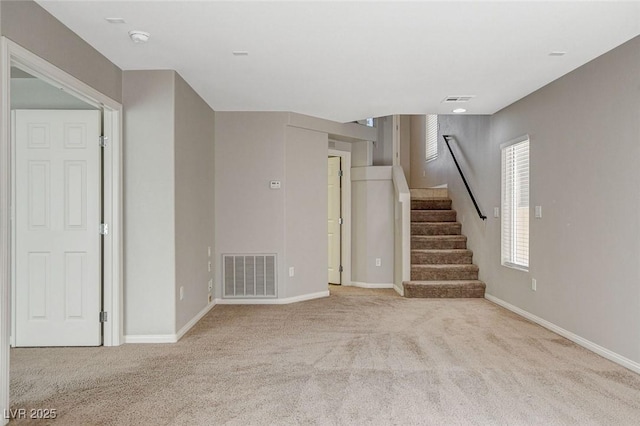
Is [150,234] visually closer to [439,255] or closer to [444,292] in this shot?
[444,292]

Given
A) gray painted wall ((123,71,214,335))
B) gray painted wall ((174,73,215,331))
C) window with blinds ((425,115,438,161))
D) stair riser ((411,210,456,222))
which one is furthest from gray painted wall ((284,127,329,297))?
window with blinds ((425,115,438,161))

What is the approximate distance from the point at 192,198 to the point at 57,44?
6.66 ft

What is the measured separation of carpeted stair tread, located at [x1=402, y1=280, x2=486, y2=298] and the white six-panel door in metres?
3.96

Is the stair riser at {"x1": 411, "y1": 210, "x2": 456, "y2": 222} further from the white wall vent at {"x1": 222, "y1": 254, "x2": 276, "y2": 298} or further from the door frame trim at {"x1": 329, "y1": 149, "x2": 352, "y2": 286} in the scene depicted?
the white wall vent at {"x1": 222, "y1": 254, "x2": 276, "y2": 298}

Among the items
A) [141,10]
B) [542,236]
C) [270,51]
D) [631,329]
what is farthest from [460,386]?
[141,10]

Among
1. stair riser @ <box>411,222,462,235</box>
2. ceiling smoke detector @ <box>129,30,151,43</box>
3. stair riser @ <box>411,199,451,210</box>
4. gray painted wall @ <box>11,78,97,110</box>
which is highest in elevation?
ceiling smoke detector @ <box>129,30,151,43</box>

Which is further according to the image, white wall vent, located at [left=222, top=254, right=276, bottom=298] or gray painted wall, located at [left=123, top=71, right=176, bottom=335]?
white wall vent, located at [left=222, top=254, right=276, bottom=298]

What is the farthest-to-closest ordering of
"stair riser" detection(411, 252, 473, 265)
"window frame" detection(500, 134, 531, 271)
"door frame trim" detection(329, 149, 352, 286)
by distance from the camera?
"door frame trim" detection(329, 149, 352, 286) → "stair riser" detection(411, 252, 473, 265) → "window frame" detection(500, 134, 531, 271)

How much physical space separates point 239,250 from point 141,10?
11.5ft

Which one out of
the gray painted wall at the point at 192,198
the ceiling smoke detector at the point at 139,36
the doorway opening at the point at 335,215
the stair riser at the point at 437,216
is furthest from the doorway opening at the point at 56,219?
the stair riser at the point at 437,216

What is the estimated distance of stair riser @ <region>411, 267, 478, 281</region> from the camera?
6.48 m

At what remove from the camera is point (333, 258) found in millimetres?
7500

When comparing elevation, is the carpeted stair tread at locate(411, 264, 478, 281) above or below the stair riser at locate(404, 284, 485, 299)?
above

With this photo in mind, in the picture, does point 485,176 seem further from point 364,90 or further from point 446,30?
A: point 446,30
